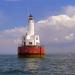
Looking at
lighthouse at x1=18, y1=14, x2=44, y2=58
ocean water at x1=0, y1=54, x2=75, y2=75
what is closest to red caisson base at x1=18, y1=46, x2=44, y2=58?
lighthouse at x1=18, y1=14, x2=44, y2=58

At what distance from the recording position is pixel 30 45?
385 ft

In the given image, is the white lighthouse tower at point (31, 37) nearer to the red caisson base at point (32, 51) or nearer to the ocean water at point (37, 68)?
the red caisson base at point (32, 51)

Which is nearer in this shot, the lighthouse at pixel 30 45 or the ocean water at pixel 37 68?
the ocean water at pixel 37 68

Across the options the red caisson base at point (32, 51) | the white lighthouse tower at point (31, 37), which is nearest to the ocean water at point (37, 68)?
the red caisson base at point (32, 51)

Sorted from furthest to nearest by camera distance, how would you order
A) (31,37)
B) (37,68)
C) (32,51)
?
(31,37) → (32,51) → (37,68)

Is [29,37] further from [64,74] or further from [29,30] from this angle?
[64,74]

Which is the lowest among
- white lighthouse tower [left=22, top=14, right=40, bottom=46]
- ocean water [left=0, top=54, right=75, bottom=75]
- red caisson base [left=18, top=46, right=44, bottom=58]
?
ocean water [left=0, top=54, right=75, bottom=75]

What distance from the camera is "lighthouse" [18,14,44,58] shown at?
114 meters

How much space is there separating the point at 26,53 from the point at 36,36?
27.0 feet

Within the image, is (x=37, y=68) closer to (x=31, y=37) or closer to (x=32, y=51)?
(x=32, y=51)

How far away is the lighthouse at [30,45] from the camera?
374ft

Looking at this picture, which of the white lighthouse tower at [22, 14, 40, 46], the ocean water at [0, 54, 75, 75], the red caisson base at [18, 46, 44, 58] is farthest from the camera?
the white lighthouse tower at [22, 14, 40, 46]

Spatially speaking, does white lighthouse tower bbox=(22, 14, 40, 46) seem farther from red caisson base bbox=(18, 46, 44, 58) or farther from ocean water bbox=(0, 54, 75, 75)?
ocean water bbox=(0, 54, 75, 75)

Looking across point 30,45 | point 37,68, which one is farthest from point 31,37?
point 37,68
